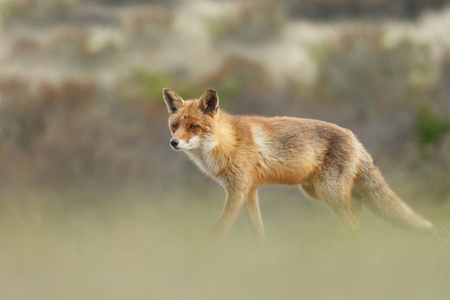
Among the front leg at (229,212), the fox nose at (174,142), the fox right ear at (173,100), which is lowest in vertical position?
the front leg at (229,212)

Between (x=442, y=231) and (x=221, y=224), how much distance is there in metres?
2.64

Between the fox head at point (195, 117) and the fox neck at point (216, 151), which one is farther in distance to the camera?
the fox neck at point (216, 151)

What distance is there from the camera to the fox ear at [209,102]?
5828 millimetres

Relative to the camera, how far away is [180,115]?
5875 millimetres

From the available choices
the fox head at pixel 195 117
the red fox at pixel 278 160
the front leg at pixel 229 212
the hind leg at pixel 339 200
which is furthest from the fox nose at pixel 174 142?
the hind leg at pixel 339 200

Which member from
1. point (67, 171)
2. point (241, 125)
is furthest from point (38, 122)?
point (241, 125)

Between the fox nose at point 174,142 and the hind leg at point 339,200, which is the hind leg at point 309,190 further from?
the fox nose at point 174,142

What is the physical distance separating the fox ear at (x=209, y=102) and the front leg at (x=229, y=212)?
0.90 metres

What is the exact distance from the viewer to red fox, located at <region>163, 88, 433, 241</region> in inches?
235

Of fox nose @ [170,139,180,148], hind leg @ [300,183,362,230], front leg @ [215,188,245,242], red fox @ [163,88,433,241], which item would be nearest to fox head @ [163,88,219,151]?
red fox @ [163,88,433,241]

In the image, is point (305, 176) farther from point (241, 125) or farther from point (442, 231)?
point (442, 231)

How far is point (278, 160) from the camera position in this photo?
630 centimetres

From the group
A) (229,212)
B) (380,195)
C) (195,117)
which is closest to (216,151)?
(195,117)

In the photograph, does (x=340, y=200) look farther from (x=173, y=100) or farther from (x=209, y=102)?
(x=173, y=100)
